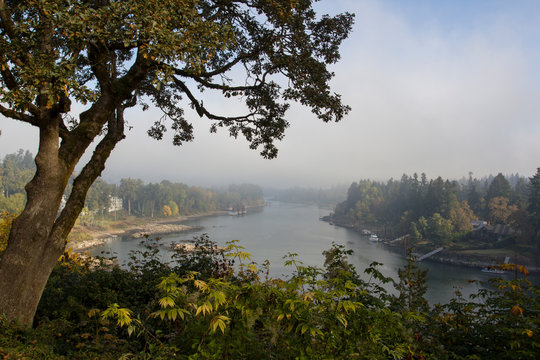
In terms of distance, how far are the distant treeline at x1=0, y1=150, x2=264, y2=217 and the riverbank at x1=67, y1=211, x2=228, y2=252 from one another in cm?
278

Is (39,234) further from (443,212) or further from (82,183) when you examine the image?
(443,212)

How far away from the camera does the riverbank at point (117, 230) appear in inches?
1355

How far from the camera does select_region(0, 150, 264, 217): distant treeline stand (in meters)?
45.2

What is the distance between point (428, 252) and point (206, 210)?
2011 inches

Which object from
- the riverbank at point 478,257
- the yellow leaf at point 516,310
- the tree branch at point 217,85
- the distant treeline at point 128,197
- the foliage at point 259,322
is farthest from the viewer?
the distant treeline at point 128,197

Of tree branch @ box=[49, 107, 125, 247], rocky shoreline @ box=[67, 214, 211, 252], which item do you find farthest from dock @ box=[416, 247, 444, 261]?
tree branch @ box=[49, 107, 125, 247]

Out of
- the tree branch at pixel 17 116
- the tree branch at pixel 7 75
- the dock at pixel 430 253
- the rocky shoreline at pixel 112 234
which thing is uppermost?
the tree branch at pixel 7 75

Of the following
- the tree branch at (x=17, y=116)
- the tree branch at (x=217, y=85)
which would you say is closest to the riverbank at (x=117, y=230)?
the tree branch at (x=217, y=85)

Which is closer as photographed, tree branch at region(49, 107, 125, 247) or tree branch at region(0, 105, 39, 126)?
tree branch at region(0, 105, 39, 126)

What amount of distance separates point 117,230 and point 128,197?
15.4 metres

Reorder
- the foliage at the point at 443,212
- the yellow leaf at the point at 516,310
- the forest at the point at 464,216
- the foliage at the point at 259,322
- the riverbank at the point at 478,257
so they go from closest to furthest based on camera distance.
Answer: the foliage at the point at 259,322 → the yellow leaf at the point at 516,310 → the riverbank at the point at 478,257 → the forest at the point at 464,216 → the foliage at the point at 443,212

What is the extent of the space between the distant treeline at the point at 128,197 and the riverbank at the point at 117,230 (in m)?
2.78

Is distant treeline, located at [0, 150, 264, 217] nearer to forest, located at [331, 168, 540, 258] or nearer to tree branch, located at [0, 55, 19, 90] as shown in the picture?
tree branch, located at [0, 55, 19, 90]

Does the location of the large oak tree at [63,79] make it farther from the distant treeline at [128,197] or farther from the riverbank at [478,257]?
the riverbank at [478,257]
